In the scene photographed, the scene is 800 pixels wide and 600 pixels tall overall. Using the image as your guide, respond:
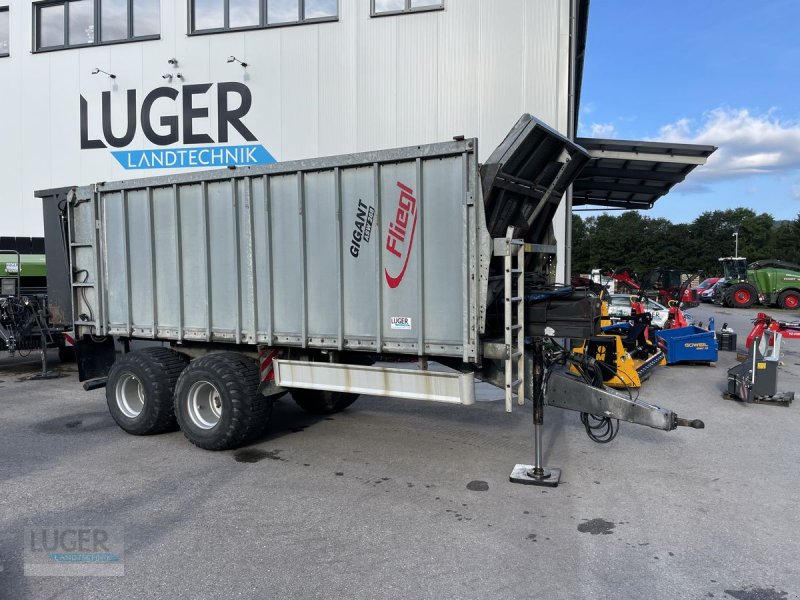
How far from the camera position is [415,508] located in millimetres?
4867

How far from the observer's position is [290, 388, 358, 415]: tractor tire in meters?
8.02

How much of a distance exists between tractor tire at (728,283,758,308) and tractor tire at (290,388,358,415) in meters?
27.8

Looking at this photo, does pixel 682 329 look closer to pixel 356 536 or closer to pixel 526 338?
pixel 526 338

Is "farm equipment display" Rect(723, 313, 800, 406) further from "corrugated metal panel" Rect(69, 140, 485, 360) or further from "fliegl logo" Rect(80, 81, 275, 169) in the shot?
"fliegl logo" Rect(80, 81, 275, 169)

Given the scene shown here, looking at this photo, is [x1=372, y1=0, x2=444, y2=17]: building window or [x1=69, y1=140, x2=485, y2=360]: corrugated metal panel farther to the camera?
[x1=372, y1=0, x2=444, y2=17]: building window

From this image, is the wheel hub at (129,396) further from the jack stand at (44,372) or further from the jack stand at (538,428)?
the jack stand at (44,372)

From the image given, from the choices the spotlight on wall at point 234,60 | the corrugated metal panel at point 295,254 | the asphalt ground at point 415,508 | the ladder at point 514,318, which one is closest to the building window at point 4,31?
the spotlight on wall at point 234,60

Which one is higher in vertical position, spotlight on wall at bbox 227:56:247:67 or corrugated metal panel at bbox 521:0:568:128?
spotlight on wall at bbox 227:56:247:67

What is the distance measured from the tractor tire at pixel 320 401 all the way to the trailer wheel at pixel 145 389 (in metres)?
1.65

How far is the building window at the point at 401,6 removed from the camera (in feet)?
44.8

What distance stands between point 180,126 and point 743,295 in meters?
27.3

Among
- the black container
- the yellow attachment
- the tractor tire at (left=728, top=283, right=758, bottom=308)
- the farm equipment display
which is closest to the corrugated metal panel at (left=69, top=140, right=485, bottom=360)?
the yellow attachment

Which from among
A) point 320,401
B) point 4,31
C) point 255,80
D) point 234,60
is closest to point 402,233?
point 320,401

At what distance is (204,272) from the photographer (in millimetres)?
6504
